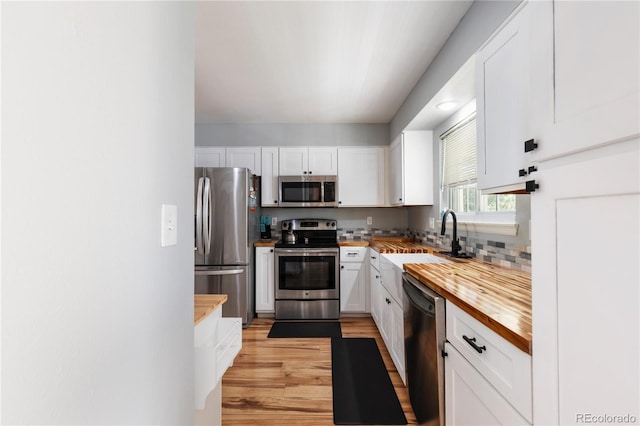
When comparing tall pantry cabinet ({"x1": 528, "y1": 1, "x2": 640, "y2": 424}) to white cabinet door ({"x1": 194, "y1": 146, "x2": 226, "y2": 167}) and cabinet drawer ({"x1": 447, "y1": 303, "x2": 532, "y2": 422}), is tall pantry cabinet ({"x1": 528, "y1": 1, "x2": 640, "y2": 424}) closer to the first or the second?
cabinet drawer ({"x1": 447, "y1": 303, "x2": 532, "y2": 422})

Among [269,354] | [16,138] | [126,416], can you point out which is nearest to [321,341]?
[269,354]

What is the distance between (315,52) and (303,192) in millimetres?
1771

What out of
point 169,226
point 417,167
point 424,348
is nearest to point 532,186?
point 169,226

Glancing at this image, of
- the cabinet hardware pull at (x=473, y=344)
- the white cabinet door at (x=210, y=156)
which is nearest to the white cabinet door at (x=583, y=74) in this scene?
the cabinet hardware pull at (x=473, y=344)

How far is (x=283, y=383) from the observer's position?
2.09m

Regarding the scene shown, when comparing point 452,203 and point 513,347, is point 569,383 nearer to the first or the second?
point 513,347

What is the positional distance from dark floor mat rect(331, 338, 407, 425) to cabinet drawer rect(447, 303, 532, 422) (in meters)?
0.87

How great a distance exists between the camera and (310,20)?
70.0 inches

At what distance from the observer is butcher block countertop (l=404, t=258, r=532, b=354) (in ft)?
2.93

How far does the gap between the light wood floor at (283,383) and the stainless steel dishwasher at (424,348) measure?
29cm

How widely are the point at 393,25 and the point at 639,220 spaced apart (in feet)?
5.84

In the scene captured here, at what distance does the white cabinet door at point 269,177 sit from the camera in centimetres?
368

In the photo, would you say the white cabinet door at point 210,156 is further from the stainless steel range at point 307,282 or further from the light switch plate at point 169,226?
the light switch plate at point 169,226

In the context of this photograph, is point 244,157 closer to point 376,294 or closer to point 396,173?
point 396,173
